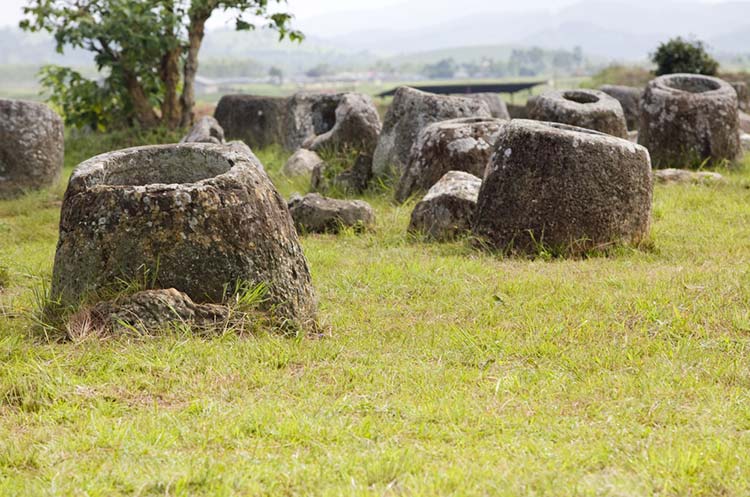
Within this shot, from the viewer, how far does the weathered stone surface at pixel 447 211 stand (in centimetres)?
1009

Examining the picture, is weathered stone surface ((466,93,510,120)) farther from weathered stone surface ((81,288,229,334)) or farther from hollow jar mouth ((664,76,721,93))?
weathered stone surface ((81,288,229,334))

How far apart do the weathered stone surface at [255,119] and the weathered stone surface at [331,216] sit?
8.97 metres

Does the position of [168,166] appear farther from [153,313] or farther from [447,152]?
[447,152]

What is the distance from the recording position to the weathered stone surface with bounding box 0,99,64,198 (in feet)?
45.7

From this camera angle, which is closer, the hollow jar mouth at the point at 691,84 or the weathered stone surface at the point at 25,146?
the weathered stone surface at the point at 25,146

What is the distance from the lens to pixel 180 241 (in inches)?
244

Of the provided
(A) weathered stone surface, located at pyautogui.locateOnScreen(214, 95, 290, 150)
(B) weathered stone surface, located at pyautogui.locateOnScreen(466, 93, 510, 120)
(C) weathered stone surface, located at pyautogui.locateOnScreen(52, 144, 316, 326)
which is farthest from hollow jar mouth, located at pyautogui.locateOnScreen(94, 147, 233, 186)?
(B) weathered stone surface, located at pyautogui.locateOnScreen(466, 93, 510, 120)

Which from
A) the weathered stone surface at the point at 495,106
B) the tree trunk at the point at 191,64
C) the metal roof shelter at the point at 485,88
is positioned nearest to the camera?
the tree trunk at the point at 191,64

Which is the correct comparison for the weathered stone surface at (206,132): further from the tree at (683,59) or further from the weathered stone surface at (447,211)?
the tree at (683,59)

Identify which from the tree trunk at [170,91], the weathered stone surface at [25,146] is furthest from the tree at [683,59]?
the weathered stone surface at [25,146]

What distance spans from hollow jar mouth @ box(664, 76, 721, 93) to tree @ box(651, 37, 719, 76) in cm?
1150

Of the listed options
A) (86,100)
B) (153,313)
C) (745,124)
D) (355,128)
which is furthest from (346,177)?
(745,124)

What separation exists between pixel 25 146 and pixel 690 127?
10457 millimetres

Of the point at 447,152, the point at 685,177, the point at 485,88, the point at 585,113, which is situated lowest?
the point at 485,88
